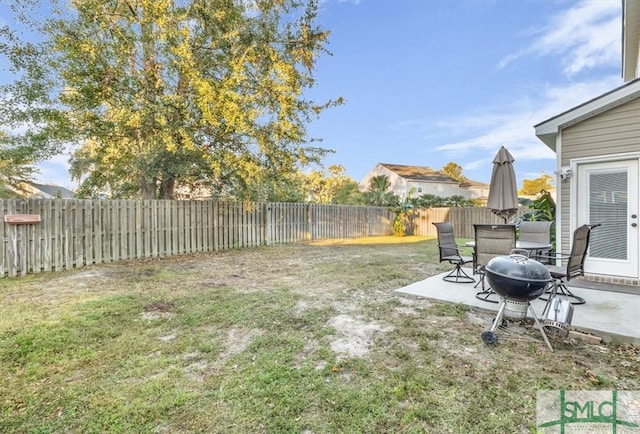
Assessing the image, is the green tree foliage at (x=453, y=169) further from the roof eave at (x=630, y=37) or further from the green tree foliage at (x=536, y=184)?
the roof eave at (x=630, y=37)

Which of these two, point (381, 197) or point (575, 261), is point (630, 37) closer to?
point (575, 261)

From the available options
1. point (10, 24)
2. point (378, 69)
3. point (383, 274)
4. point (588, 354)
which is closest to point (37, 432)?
point (588, 354)

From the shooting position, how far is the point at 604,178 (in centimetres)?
513

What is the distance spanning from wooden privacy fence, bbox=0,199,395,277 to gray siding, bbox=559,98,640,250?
25.9 feet

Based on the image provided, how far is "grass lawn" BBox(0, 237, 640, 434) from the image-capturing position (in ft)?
6.31

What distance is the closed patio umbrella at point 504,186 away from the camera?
5090 mm

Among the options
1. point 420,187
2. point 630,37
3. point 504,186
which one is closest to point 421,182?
point 420,187

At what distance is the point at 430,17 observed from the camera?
984cm

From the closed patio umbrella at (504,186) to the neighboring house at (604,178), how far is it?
1.16 meters

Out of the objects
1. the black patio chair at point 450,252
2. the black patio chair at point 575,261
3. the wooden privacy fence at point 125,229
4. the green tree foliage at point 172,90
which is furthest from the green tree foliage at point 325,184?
the black patio chair at point 575,261

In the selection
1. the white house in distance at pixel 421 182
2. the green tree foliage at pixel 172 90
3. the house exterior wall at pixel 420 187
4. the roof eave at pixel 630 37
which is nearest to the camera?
the roof eave at pixel 630 37

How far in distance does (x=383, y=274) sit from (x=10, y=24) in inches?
376

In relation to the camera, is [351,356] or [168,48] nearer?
[351,356]

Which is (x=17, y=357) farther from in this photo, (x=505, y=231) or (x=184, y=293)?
(x=505, y=231)
